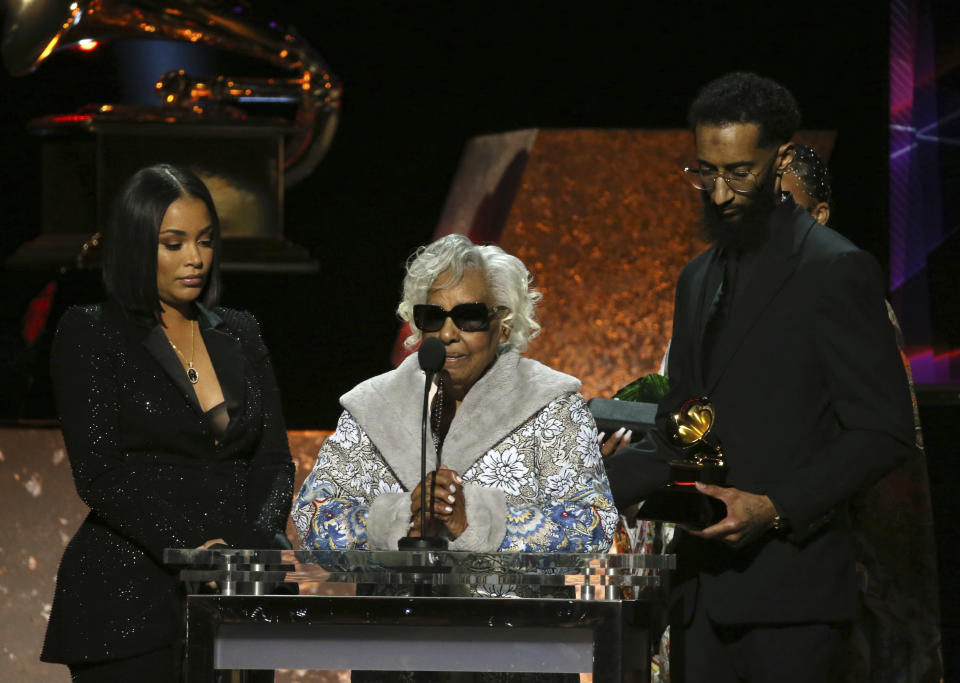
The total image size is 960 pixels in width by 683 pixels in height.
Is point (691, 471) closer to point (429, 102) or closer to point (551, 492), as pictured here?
point (551, 492)

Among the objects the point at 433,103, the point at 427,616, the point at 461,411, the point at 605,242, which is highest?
the point at 433,103

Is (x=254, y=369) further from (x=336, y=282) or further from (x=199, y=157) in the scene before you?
(x=336, y=282)

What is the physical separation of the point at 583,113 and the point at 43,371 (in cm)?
188

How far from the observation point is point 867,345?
2145 mm

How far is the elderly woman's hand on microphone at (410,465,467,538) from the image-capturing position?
7.19 feet

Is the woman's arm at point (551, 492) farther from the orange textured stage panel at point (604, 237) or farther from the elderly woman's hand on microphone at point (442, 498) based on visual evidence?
the orange textured stage panel at point (604, 237)

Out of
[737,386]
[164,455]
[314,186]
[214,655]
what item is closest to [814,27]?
[314,186]

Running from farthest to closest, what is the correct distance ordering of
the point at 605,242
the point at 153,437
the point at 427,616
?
the point at 605,242 < the point at 153,437 < the point at 427,616

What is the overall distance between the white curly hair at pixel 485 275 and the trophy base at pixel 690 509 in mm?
641

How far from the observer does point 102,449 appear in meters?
2.38

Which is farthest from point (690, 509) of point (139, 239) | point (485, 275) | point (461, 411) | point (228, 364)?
point (139, 239)

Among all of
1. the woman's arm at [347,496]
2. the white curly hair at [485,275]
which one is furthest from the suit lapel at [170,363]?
the white curly hair at [485,275]

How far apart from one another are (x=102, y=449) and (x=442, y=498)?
63 centimetres

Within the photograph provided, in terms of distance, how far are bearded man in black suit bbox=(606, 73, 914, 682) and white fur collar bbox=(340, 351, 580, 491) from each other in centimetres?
35
